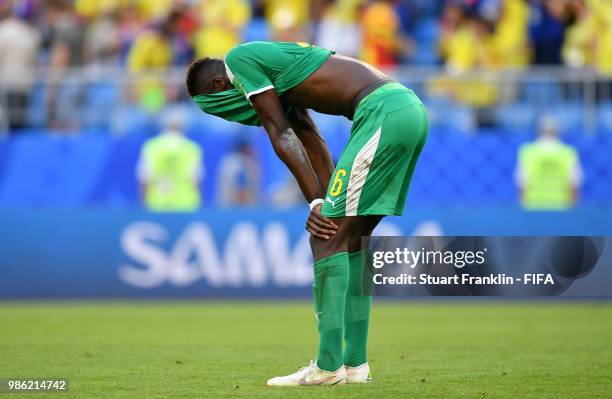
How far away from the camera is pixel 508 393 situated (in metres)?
6.51

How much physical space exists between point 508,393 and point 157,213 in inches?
392

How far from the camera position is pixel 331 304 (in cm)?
682

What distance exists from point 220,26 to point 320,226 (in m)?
12.6

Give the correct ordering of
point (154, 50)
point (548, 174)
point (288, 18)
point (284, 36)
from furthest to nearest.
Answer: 1. point (154, 50)
2. point (288, 18)
3. point (284, 36)
4. point (548, 174)

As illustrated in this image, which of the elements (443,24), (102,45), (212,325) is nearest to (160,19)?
(102,45)

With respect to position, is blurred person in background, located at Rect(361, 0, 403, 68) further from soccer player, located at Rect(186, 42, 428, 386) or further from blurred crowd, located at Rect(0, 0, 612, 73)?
soccer player, located at Rect(186, 42, 428, 386)

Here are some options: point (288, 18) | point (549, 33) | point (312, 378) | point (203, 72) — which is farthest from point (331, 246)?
point (549, 33)

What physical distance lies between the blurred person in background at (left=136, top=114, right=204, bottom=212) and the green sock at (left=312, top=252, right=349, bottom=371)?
9.88m

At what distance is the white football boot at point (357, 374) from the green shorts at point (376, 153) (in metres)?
1.05

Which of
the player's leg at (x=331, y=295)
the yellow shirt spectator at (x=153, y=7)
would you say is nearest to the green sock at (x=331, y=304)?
the player's leg at (x=331, y=295)

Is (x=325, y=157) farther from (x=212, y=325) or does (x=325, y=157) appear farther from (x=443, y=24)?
(x=443, y=24)

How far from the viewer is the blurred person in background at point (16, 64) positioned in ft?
58.8

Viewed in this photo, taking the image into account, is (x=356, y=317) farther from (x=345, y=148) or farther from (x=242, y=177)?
(x=242, y=177)

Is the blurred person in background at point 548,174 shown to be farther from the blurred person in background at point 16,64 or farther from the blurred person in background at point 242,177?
the blurred person in background at point 16,64
